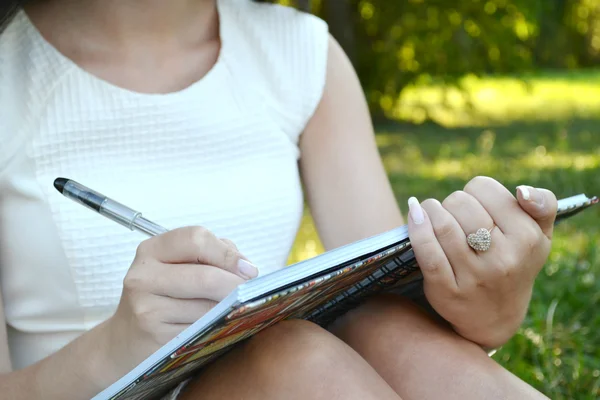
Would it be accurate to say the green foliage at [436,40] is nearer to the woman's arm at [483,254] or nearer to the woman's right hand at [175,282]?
the woman's arm at [483,254]

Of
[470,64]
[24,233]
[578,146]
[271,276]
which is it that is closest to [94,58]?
[24,233]

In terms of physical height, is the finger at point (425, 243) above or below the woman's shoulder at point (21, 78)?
below

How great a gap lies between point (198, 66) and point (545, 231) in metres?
0.64

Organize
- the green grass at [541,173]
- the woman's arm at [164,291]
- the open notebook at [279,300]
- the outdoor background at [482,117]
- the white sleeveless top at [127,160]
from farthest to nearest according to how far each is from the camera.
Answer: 1. the outdoor background at [482,117]
2. the green grass at [541,173]
3. the white sleeveless top at [127,160]
4. the woman's arm at [164,291]
5. the open notebook at [279,300]

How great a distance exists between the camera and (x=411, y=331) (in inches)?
43.7

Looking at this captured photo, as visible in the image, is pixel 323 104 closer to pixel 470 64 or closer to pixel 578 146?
pixel 578 146

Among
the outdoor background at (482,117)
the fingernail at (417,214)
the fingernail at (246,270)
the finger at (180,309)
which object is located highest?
the fingernail at (246,270)

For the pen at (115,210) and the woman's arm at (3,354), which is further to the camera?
the woman's arm at (3,354)

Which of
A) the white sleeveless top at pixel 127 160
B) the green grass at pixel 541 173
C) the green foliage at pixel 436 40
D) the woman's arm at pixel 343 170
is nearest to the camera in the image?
the white sleeveless top at pixel 127 160

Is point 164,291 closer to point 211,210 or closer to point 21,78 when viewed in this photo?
point 211,210

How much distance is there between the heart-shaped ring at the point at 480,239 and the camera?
1000mm

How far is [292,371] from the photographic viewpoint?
967mm

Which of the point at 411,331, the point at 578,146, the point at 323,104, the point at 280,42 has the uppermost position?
the point at 280,42

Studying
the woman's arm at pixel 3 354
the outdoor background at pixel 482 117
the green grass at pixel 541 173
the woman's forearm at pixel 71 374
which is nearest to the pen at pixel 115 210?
the woman's forearm at pixel 71 374
